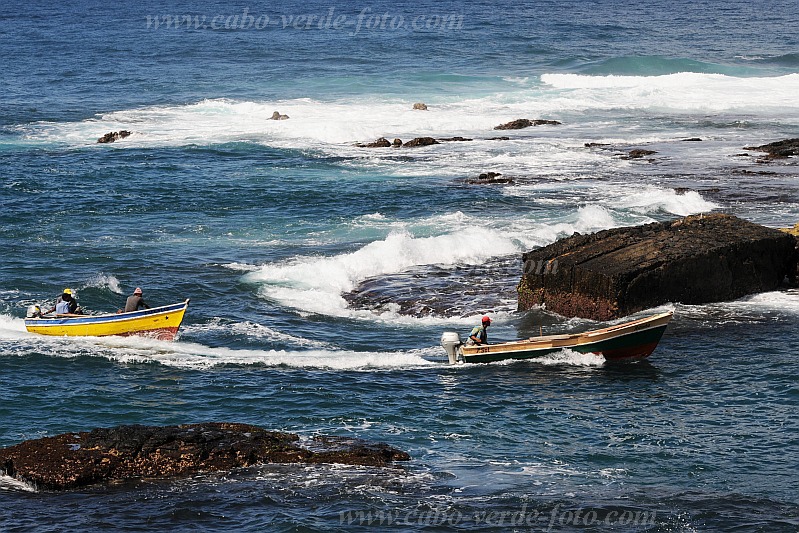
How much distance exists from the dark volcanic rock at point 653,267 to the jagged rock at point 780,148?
69.2ft

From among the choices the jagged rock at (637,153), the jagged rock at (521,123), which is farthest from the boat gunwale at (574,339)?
the jagged rock at (521,123)

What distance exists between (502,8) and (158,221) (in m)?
98.5

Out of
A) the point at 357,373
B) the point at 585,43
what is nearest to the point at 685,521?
the point at 357,373

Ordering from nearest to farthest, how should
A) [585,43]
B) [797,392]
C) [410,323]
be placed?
[797,392]
[410,323]
[585,43]

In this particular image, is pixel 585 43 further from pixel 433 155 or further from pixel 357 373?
pixel 357 373

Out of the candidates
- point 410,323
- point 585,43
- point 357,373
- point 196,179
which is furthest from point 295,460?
point 585,43

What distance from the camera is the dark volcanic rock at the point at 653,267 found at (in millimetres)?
28734

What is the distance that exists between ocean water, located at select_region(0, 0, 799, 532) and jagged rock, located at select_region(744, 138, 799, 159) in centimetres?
130

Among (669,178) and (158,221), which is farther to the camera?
(669,178)

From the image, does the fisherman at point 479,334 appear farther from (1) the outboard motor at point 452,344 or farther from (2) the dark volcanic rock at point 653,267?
(2) the dark volcanic rock at point 653,267

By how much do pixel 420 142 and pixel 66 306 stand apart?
3110 centimetres

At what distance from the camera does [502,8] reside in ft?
440

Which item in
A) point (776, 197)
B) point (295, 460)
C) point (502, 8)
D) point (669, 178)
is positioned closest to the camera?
point (295, 460)

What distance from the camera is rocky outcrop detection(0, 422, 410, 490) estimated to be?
18.6 metres
